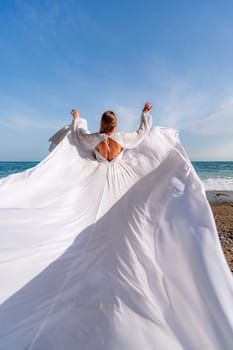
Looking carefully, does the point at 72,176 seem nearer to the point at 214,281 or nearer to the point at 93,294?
the point at 93,294

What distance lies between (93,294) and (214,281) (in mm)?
845

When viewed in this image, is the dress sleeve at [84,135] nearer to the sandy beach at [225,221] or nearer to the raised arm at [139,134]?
the raised arm at [139,134]

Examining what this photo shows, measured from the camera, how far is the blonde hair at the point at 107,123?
13.4 ft

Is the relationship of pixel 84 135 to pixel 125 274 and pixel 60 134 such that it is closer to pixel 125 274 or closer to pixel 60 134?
pixel 60 134

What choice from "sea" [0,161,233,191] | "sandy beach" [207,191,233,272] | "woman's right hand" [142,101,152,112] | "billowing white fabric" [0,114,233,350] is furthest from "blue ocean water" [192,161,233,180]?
"billowing white fabric" [0,114,233,350]

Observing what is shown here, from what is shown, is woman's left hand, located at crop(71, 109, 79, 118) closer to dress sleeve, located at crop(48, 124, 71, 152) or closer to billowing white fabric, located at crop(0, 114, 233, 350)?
dress sleeve, located at crop(48, 124, 71, 152)

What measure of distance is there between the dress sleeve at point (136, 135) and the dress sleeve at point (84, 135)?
338 mm

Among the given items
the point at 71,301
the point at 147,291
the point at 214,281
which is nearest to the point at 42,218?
the point at 71,301

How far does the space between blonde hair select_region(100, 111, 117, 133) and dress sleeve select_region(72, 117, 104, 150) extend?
192mm

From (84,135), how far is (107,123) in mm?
391

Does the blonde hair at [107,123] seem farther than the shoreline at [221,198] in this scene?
No

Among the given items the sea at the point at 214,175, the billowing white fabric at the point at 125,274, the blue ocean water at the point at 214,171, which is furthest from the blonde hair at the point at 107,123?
the blue ocean water at the point at 214,171

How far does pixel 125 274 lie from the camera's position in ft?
6.27

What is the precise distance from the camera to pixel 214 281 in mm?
1678
